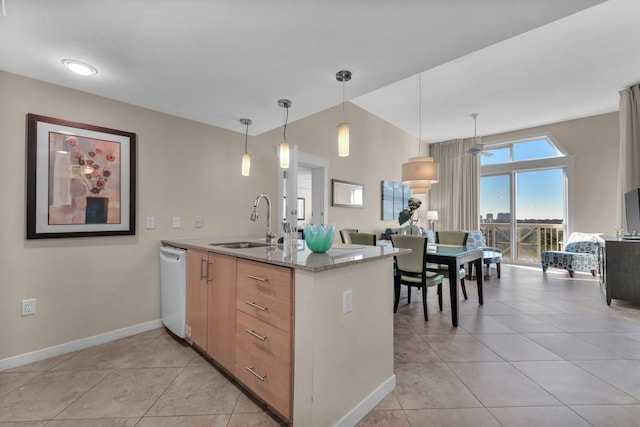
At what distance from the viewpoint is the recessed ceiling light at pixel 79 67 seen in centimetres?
186

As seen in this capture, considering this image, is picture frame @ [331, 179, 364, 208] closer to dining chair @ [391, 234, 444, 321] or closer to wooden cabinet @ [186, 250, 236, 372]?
dining chair @ [391, 234, 444, 321]

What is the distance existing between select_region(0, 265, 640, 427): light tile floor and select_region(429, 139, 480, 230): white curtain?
4.06 m

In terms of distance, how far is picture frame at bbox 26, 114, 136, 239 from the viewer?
2.09 metres

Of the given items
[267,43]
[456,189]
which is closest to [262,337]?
[267,43]

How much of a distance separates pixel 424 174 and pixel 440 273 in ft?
3.80

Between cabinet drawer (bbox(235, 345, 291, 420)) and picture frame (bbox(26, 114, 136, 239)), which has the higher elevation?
picture frame (bbox(26, 114, 136, 239))

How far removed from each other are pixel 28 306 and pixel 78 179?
1.01 metres

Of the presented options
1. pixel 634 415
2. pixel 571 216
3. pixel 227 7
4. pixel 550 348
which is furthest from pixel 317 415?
pixel 571 216

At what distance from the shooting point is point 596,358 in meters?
2.11

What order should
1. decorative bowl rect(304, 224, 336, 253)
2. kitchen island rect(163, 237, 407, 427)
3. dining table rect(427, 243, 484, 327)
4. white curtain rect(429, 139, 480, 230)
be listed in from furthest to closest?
white curtain rect(429, 139, 480, 230) → dining table rect(427, 243, 484, 327) → decorative bowl rect(304, 224, 336, 253) → kitchen island rect(163, 237, 407, 427)

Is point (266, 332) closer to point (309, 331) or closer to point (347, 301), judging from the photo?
point (309, 331)

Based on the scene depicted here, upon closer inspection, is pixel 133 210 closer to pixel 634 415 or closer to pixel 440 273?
pixel 440 273

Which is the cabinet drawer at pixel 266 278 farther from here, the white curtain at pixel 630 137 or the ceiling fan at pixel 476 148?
the white curtain at pixel 630 137

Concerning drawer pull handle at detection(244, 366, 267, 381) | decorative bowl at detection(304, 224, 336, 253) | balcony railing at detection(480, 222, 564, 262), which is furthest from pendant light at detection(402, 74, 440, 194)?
balcony railing at detection(480, 222, 564, 262)
